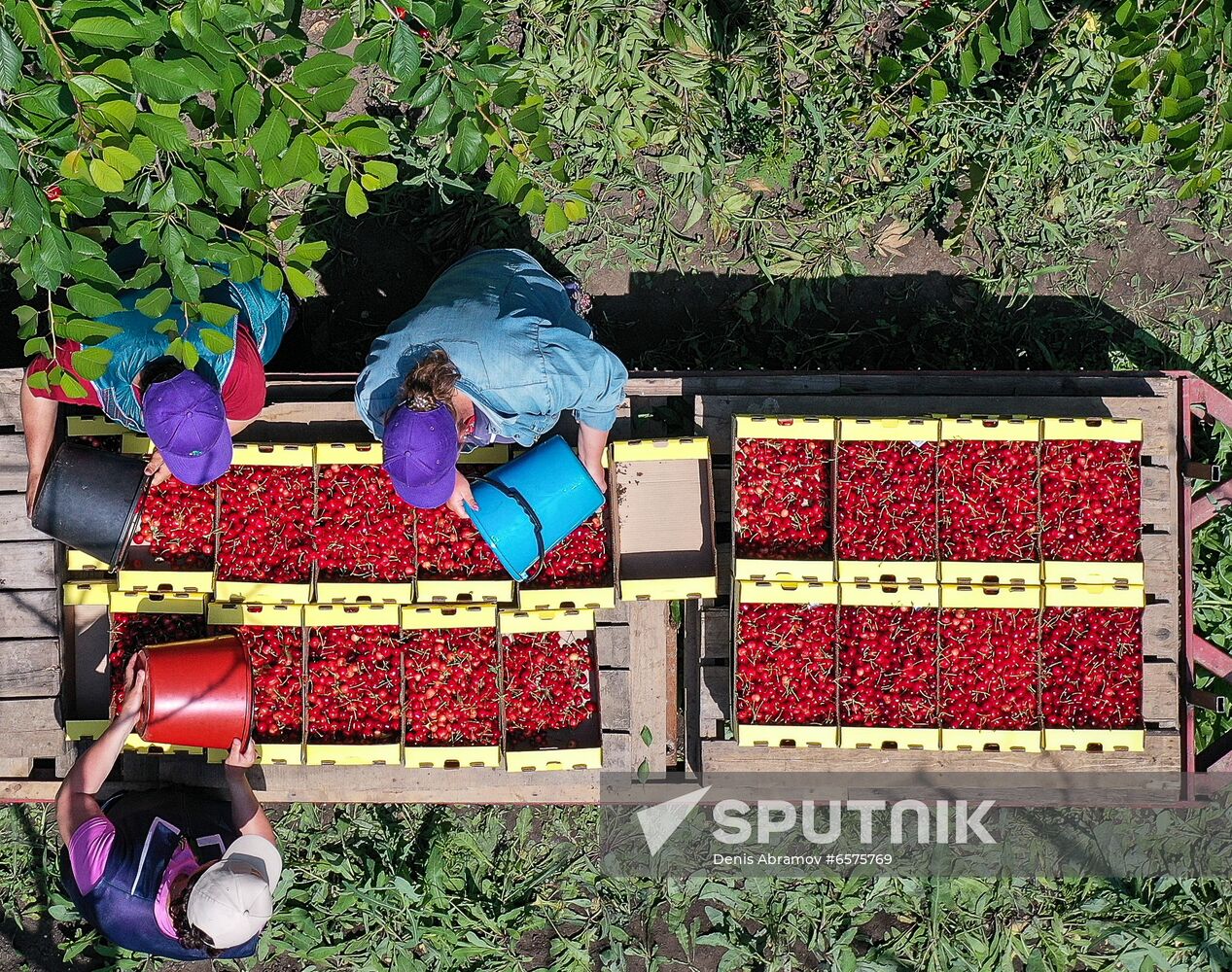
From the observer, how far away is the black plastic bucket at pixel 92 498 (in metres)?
4.25

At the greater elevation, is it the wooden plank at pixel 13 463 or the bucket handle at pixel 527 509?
the wooden plank at pixel 13 463

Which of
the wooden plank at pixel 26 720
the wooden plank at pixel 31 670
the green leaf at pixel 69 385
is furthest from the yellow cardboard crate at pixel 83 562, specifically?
the green leaf at pixel 69 385

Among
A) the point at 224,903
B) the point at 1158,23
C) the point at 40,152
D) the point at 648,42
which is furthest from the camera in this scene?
the point at 648,42

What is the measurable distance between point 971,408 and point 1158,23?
6.02 feet

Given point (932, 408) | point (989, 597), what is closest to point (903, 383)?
point (932, 408)

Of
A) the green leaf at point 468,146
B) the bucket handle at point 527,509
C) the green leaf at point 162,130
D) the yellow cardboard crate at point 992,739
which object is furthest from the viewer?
the yellow cardboard crate at point 992,739

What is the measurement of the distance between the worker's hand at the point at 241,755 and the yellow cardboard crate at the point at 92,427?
1.59 metres

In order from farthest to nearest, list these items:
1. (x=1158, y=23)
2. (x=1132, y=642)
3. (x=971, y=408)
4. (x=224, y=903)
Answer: (x=971, y=408) → (x=1132, y=642) → (x=224, y=903) → (x=1158, y=23)

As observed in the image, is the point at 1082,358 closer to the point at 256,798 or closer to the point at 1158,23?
the point at 1158,23

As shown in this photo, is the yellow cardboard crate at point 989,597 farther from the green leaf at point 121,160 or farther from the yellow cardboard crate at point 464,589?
the green leaf at point 121,160

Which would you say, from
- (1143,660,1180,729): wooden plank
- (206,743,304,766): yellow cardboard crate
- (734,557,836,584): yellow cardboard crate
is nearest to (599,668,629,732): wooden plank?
(734,557,836,584): yellow cardboard crate

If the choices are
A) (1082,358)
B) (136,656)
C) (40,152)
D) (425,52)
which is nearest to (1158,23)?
(1082,358)

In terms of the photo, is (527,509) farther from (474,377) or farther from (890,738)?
(890,738)

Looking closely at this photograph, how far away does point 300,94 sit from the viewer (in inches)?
120
